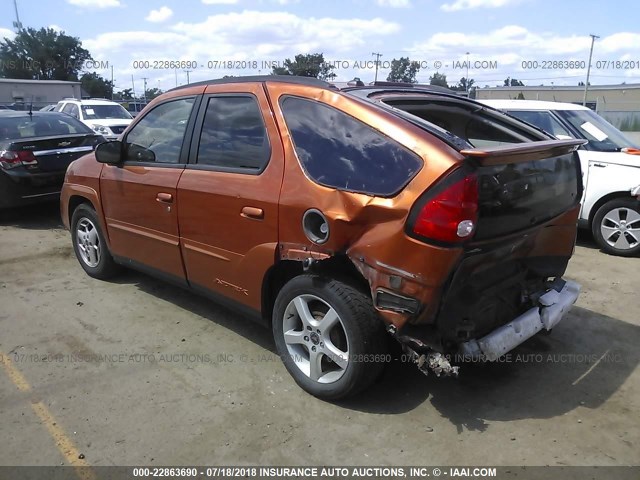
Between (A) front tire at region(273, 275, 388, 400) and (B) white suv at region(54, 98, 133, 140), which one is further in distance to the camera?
(B) white suv at region(54, 98, 133, 140)

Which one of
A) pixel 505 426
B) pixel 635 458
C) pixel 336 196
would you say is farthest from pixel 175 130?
pixel 635 458

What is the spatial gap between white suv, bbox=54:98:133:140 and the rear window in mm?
6340

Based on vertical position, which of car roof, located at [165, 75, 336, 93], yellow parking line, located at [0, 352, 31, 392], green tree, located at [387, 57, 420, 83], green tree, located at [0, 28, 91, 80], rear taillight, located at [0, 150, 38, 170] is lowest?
yellow parking line, located at [0, 352, 31, 392]

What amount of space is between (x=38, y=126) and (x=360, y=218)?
722 centimetres

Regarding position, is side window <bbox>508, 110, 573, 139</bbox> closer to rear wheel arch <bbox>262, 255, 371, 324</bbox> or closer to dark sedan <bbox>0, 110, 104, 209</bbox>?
rear wheel arch <bbox>262, 255, 371, 324</bbox>

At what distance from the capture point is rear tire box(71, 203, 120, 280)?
16.0ft

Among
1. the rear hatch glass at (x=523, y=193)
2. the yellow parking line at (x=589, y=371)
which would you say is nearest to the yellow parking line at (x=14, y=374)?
the rear hatch glass at (x=523, y=193)

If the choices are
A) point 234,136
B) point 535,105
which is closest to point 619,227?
point 535,105

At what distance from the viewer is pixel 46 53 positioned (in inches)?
2682

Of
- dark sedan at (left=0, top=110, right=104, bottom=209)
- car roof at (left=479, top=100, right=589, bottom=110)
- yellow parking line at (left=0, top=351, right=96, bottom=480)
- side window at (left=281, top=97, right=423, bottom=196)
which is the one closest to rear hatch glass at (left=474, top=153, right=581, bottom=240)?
side window at (left=281, top=97, right=423, bottom=196)

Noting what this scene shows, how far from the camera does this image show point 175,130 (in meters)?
3.90

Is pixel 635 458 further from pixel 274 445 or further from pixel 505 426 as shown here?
pixel 274 445

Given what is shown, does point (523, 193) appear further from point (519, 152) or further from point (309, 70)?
point (309, 70)

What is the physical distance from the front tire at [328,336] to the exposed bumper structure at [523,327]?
1.63ft
